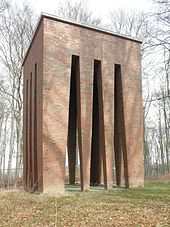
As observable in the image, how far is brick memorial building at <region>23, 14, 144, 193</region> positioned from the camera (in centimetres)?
1320

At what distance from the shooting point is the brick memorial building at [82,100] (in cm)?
1320

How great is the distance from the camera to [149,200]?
10.7 meters

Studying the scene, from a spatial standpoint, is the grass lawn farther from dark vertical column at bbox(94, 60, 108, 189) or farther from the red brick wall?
dark vertical column at bbox(94, 60, 108, 189)

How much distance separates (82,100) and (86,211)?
6270 millimetres

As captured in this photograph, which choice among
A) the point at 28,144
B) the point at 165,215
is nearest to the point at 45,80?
the point at 28,144

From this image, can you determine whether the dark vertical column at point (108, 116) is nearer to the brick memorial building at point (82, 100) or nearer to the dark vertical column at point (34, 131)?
the brick memorial building at point (82, 100)

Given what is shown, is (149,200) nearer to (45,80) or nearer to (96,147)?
(45,80)

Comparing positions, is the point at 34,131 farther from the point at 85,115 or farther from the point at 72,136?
the point at 72,136

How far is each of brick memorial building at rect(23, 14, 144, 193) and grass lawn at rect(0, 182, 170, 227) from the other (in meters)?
2.15

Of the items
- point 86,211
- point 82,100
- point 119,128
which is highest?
point 82,100

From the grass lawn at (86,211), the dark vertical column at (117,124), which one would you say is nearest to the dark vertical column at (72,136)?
the dark vertical column at (117,124)

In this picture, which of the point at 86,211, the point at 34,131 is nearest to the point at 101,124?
the point at 34,131

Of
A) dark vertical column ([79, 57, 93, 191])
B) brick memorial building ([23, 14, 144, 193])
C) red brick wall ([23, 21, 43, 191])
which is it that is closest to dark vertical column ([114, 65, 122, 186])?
brick memorial building ([23, 14, 144, 193])

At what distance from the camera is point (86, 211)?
8828 mm
